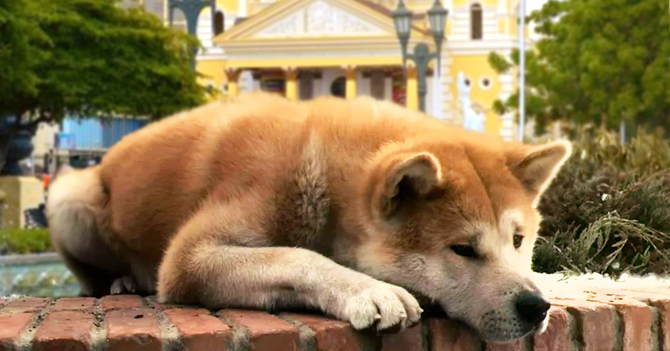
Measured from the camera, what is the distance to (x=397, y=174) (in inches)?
116

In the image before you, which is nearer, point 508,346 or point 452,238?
point 452,238

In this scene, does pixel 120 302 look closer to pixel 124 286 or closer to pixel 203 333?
pixel 124 286

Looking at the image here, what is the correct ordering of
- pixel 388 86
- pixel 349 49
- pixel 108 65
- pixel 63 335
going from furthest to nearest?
pixel 388 86, pixel 349 49, pixel 108 65, pixel 63 335

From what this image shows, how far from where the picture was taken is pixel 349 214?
124 inches

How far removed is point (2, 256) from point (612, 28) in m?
22.3

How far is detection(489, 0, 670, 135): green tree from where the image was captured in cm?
3391

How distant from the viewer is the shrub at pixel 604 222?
4844 millimetres

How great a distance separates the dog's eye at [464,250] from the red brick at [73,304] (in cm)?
117

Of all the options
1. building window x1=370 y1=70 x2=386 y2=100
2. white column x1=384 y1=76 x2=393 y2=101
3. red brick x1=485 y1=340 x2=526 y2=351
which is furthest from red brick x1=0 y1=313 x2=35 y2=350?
building window x1=370 y1=70 x2=386 y2=100

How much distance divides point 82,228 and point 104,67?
84.7ft

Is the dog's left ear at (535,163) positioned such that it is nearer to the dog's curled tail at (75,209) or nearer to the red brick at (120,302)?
the red brick at (120,302)

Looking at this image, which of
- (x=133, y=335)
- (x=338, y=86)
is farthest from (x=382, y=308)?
(x=338, y=86)

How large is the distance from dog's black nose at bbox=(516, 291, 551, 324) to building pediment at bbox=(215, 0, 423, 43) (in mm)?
56191

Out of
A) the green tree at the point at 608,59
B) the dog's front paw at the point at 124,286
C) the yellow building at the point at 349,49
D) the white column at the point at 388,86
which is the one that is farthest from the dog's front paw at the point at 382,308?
the white column at the point at 388,86
